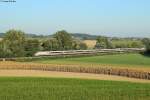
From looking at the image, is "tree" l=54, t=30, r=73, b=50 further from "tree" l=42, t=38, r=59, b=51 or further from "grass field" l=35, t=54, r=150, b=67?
"grass field" l=35, t=54, r=150, b=67

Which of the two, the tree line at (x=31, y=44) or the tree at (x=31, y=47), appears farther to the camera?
→ the tree at (x=31, y=47)

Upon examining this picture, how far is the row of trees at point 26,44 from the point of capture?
91625 mm

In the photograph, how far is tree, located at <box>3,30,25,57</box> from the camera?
91.6 metres

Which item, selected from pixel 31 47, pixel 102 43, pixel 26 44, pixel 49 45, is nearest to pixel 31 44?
pixel 26 44

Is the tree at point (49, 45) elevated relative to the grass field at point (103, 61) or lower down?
elevated

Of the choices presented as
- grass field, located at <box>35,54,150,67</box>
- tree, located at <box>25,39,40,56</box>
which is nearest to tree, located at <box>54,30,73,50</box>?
tree, located at <box>25,39,40,56</box>

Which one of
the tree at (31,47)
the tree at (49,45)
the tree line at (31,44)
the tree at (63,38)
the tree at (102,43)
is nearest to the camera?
the tree line at (31,44)

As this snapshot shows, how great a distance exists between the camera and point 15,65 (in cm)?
6375

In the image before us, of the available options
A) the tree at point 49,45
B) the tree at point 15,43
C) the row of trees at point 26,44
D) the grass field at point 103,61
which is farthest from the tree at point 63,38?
the grass field at point 103,61

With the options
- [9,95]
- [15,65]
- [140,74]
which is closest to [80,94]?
[9,95]

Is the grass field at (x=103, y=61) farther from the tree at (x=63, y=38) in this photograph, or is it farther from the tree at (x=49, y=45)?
the tree at (x=63, y=38)

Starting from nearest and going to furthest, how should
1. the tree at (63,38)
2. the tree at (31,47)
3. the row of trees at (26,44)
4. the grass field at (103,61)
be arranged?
the grass field at (103,61)
the row of trees at (26,44)
the tree at (31,47)
the tree at (63,38)

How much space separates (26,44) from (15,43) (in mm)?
2526

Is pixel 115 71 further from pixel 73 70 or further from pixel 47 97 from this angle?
pixel 47 97
